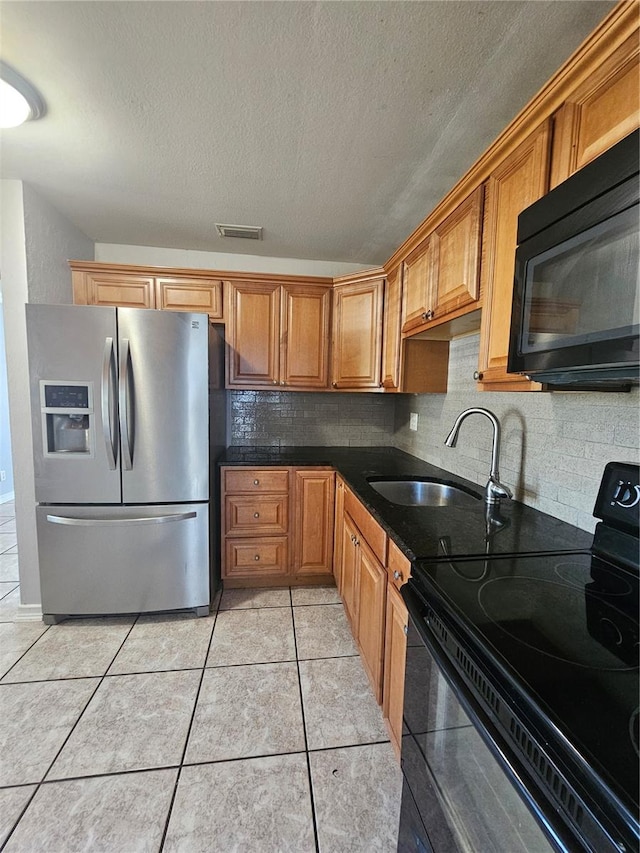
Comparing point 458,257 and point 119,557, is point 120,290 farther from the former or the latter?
point 458,257

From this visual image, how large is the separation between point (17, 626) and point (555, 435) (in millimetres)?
2969

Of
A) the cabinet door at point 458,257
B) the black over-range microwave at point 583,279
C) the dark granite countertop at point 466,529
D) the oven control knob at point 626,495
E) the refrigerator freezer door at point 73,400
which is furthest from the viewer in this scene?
the refrigerator freezer door at point 73,400

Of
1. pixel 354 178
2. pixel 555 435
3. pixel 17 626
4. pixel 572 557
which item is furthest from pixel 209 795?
pixel 354 178

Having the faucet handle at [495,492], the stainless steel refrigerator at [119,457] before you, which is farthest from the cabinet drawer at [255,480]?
the faucet handle at [495,492]

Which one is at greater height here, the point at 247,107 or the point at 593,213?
the point at 247,107

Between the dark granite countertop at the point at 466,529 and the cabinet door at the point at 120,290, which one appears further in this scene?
the cabinet door at the point at 120,290

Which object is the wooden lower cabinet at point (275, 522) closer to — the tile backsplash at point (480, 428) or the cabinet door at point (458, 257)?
the tile backsplash at point (480, 428)

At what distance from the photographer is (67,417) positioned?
1.96 metres

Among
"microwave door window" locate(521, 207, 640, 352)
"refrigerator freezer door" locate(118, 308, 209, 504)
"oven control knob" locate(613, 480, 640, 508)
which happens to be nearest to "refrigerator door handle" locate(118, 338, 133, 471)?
"refrigerator freezer door" locate(118, 308, 209, 504)

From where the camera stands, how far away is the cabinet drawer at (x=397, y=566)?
1.14m

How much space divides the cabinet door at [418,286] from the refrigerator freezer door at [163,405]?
117cm

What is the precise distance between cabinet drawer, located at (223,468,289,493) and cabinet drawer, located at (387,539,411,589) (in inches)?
46.7

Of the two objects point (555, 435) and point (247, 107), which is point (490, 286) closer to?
point (555, 435)

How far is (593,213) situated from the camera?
758mm
